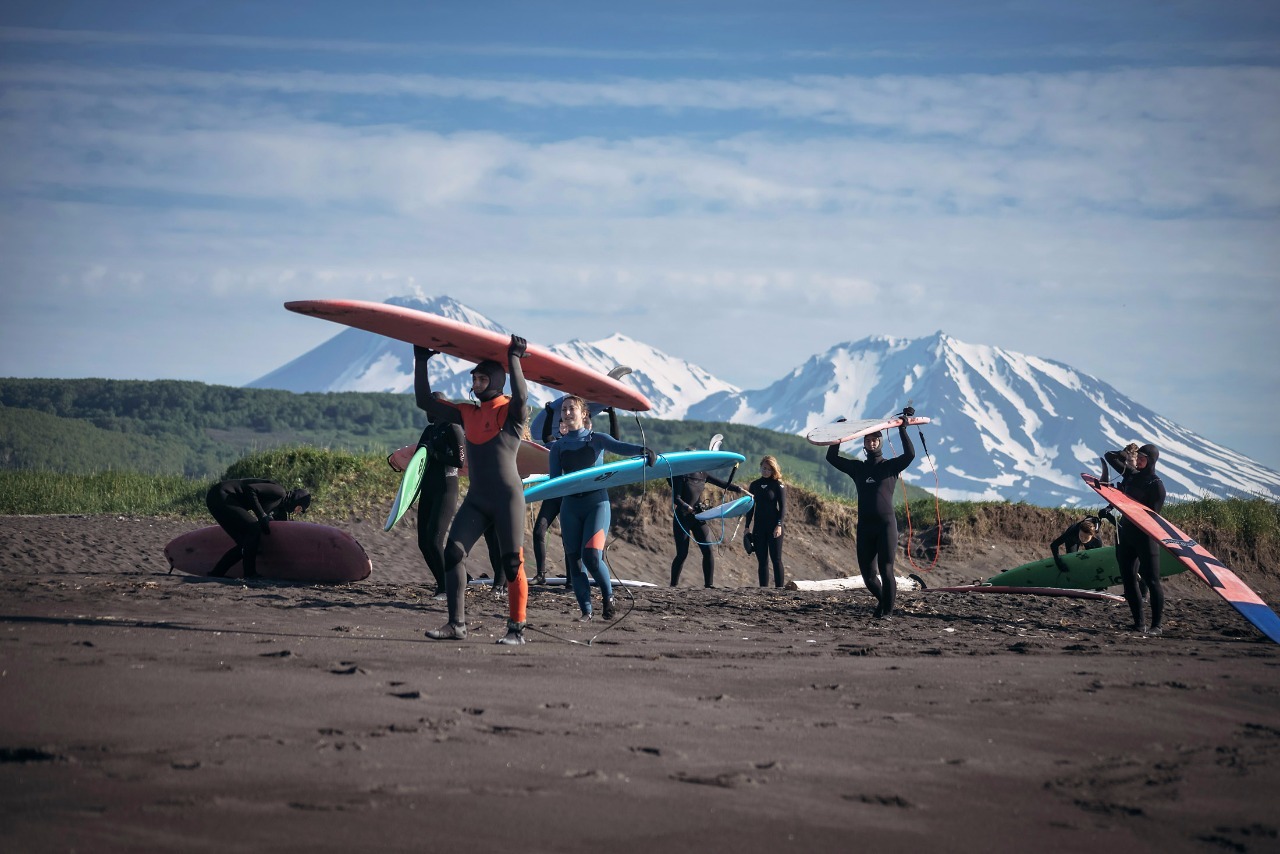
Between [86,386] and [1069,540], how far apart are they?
2227 inches

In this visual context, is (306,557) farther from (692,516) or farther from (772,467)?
(772,467)

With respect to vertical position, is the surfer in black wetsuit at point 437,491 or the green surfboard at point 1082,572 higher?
the surfer in black wetsuit at point 437,491

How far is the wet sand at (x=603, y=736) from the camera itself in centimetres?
431

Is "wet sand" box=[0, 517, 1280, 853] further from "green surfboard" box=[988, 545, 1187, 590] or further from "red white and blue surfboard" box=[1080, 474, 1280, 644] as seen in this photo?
"green surfboard" box=[988, 545, 1187, 590]

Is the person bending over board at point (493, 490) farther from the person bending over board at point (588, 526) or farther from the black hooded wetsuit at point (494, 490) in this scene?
the person bending over board at point (588, 526)

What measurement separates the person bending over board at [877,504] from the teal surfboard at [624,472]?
160 cm

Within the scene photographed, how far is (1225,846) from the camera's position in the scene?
170 inches

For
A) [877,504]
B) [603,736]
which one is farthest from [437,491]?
[603,736]

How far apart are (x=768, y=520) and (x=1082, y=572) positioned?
3933mm

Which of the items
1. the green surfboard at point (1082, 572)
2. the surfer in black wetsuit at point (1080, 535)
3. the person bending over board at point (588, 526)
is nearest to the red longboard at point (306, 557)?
the person bending over board at point (588, 526)

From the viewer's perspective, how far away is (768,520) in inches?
638

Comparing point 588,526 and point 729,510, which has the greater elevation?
point 729,510

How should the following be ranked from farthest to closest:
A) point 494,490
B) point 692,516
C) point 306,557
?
point 692,516 < point 306,557 < point 494,490

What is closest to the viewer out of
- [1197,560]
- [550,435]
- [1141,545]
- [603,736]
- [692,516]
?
[603,736]
